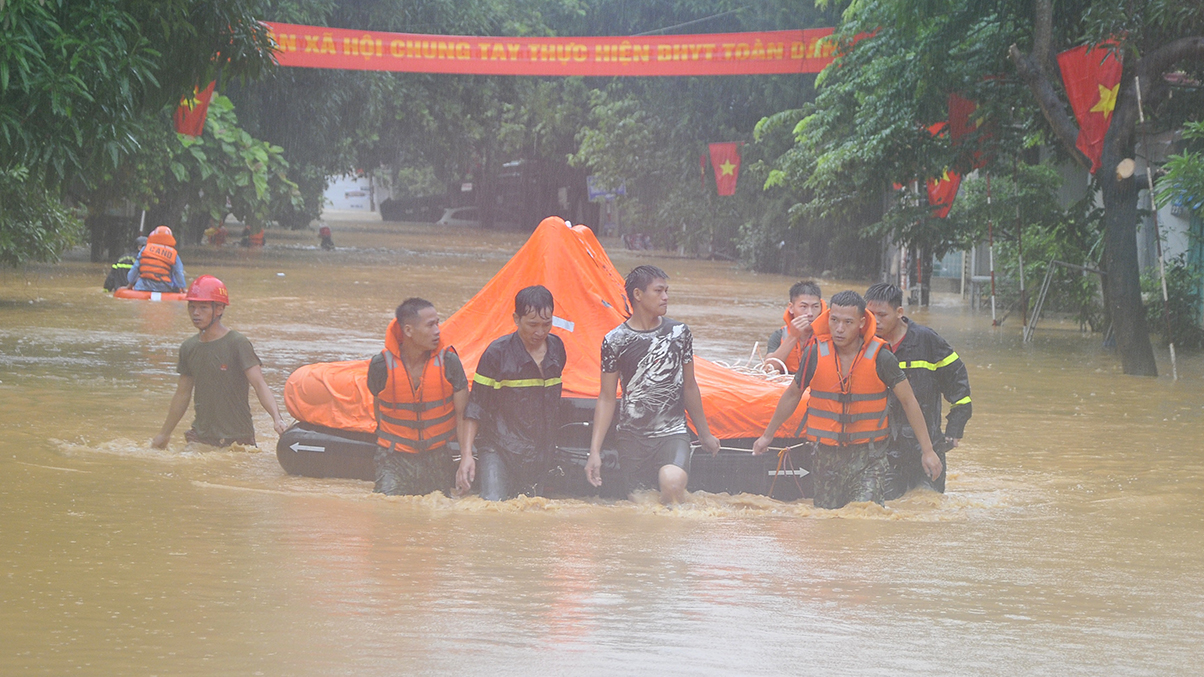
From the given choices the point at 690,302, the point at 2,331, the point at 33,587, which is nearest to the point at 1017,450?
the point at 33,587

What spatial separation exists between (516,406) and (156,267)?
44.6ft

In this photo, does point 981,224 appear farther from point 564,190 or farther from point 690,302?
point 564,190

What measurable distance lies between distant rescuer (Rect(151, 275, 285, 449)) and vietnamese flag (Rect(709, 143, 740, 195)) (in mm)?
25916

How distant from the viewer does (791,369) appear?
8.62 meters

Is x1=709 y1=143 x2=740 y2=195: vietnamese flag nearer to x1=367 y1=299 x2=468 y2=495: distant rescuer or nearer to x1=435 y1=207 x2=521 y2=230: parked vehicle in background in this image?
x1=367 y1=299 x2=468 y2=495: distant rescuer

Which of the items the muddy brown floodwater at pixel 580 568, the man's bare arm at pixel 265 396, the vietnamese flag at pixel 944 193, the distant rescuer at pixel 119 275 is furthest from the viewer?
the distant rescuer at pixel 119 275

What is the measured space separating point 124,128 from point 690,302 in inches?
→ 566

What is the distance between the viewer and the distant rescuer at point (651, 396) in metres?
6.82

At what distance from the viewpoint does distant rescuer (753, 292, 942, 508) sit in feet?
21.6

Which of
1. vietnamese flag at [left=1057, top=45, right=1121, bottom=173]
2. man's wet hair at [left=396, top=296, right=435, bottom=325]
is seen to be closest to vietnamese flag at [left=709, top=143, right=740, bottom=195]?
vietnamese flag at [left=1057, top=45, right=1121, bottom=173]

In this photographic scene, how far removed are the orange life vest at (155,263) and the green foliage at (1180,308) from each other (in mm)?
13604

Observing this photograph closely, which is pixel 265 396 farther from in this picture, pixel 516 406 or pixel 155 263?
pixel 155 263

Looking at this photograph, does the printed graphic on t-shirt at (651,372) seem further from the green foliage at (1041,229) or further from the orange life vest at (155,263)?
the orange life vest at (155,263)

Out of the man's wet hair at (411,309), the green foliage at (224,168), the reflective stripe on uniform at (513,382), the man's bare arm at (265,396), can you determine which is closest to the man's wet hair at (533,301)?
the reflective stripe on uniform at (513,382)
